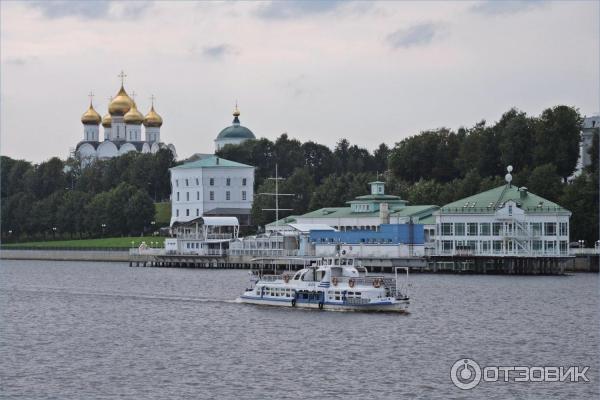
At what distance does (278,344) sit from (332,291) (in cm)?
1487

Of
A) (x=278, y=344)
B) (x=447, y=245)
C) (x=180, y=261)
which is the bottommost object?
(x=278, y=344)

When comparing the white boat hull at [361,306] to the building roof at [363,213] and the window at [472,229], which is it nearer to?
the window at [472,229]

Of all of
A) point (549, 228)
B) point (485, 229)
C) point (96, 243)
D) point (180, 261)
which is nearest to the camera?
point (549, 228)

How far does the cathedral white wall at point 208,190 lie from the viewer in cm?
17925

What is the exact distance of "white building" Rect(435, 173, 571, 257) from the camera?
4847 inches

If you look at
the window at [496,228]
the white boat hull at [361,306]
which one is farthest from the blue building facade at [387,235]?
the white boat hull at [361,306]

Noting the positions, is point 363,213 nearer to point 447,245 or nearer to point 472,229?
point 447,245

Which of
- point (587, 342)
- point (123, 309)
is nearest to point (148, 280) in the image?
point (123, 309)

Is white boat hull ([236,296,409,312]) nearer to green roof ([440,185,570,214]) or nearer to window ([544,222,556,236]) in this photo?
window ([544,222,556,236])

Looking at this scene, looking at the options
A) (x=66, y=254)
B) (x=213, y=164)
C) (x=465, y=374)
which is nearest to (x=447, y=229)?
(x=213, y=164)

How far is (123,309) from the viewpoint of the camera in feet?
282

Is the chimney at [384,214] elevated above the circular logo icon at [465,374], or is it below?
above

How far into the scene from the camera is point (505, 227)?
12388 cm

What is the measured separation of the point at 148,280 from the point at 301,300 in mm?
38414
